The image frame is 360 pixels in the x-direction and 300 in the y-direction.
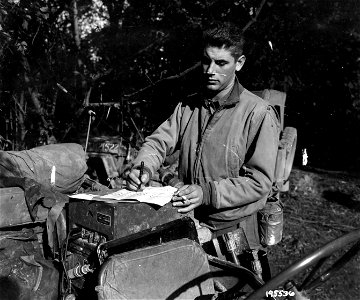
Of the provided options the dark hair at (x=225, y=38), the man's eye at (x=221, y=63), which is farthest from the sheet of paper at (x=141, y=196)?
the dark hair at (x=225, y=38)

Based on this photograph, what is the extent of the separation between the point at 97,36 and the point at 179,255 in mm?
5641

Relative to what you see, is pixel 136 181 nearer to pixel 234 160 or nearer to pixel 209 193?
pixel 209 193

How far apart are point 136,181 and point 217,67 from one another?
936 millimetres

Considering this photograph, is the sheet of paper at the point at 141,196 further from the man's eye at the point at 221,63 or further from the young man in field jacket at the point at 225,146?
the man's eye at the point at 221,63

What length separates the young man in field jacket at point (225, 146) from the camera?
2.43 metres

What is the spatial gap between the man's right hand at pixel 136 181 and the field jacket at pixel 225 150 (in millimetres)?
156

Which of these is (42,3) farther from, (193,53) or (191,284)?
(191,284)

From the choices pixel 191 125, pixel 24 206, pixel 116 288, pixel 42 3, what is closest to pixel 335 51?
pixel 42 3

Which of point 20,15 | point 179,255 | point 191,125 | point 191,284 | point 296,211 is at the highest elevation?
point 20,15

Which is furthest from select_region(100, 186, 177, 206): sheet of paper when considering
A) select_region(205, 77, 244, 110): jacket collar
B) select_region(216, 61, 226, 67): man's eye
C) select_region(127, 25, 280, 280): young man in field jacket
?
select_region(216, 61, 226, 67): man's eye

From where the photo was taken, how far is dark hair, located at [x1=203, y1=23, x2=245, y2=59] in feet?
8.82

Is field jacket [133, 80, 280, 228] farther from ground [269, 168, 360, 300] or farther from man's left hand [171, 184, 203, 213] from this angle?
ground [269, 168, 360, 300]

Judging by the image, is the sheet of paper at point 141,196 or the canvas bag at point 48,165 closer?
the sheet of paper at point 141,196

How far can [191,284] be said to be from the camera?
1.98 m
